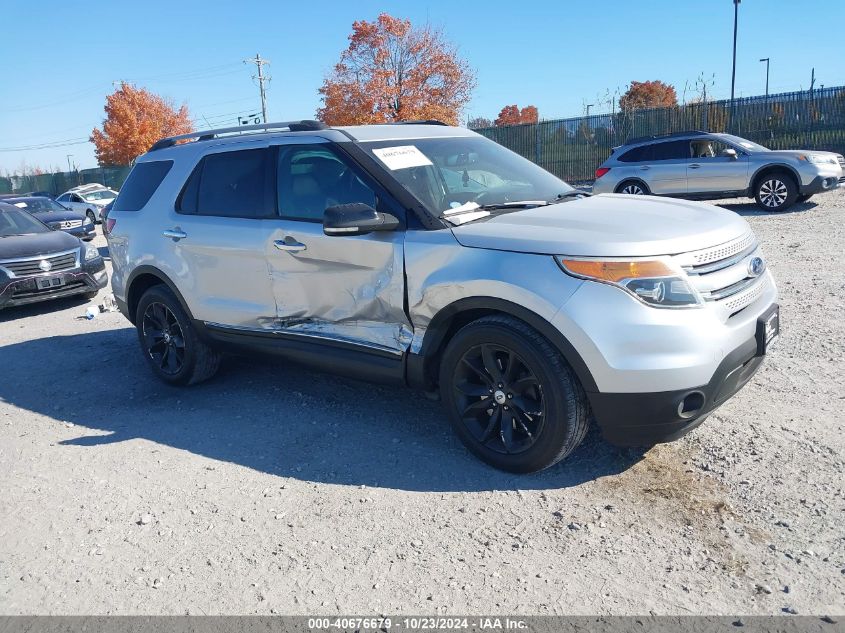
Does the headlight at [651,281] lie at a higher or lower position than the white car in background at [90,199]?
higher

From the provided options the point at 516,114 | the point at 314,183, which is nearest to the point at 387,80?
the point at 314,183

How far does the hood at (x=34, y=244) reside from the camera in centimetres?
945

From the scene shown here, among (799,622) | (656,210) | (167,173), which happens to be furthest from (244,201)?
(799,622)

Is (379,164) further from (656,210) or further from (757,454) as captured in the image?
(757,454)

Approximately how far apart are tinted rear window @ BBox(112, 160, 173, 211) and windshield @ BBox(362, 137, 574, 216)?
2209 millimetres

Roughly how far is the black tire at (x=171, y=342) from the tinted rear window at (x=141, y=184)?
2.47 feet

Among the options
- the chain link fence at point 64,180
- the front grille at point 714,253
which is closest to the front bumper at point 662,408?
the front grille at point 714,253

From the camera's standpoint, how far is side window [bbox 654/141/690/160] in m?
14.9

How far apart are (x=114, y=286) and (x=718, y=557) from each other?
5.25 m

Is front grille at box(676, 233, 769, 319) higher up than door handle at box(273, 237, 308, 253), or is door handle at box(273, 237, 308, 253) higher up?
door handle at box(273, 237, 308, 253)

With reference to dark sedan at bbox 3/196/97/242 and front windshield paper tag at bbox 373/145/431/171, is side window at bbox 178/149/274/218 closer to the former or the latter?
front windshield paper tag at bbox 373/145/431/171

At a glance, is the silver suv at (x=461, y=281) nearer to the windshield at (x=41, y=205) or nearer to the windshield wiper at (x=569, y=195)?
the windshield wiper at (x=569, y=195)

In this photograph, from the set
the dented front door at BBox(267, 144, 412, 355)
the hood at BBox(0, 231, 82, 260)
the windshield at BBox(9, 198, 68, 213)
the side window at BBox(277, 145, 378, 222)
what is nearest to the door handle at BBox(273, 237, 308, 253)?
the dented front door at BBox(267, 144, 412, 355)

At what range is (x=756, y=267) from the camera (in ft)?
12.9
